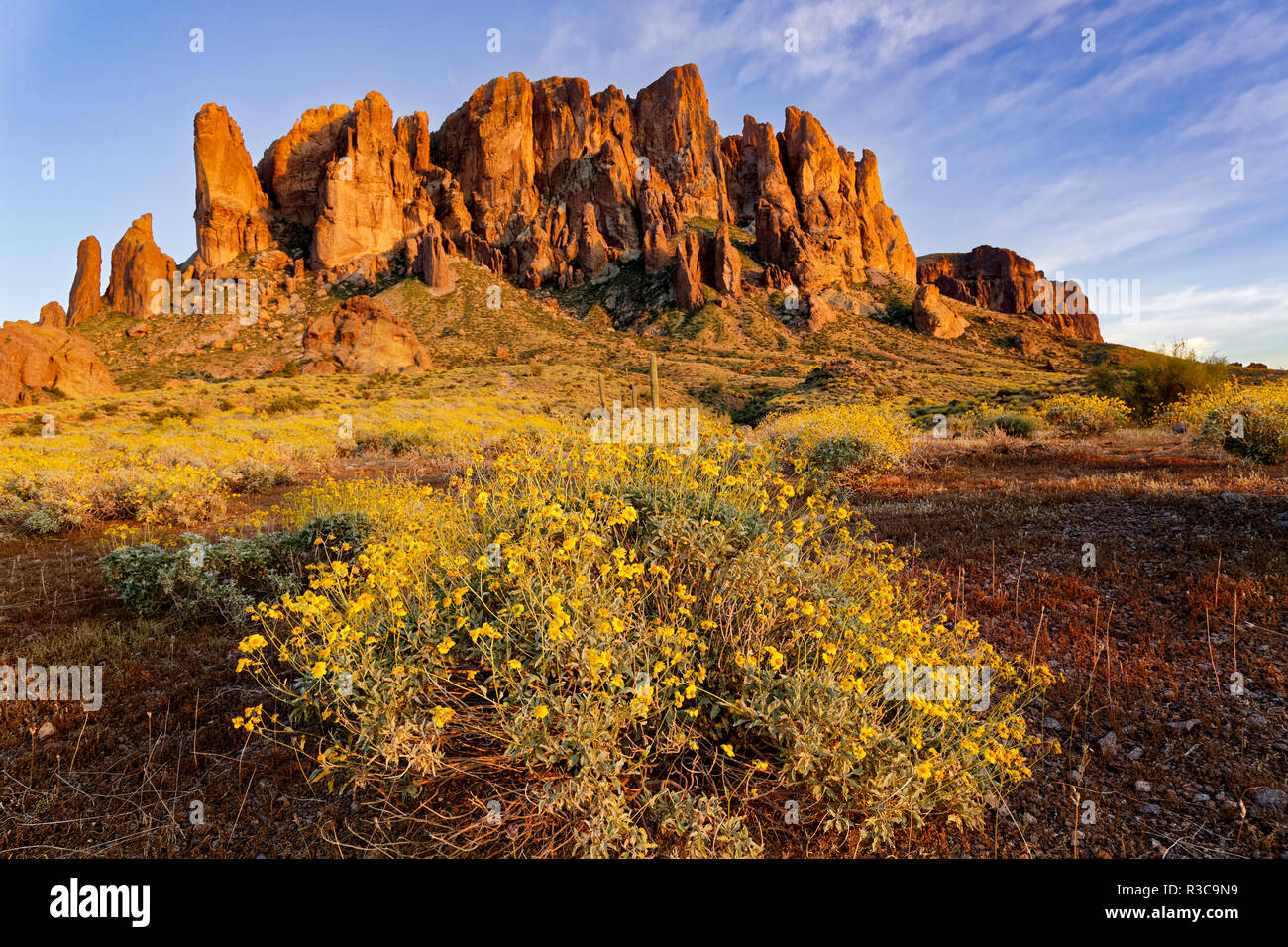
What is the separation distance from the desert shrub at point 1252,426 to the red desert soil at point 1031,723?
12.6 ft

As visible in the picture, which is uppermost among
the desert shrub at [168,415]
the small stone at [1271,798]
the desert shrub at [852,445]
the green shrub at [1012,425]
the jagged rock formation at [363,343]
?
the jagged rock formation at [363,343]

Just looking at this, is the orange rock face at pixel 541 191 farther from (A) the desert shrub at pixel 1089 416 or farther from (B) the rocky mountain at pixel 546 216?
(A) the desert shrub at pixel 1089 416

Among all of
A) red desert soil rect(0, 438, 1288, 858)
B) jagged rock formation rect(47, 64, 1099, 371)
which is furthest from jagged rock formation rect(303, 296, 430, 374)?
red desert soil rect(0, 438, 1288, 858)

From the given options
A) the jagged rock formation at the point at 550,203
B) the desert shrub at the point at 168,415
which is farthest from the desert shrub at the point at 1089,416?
the jagged rock formation at the point at 550,203

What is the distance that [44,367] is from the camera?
32531mm

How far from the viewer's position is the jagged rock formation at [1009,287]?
349ft

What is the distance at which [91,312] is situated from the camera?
255 feet

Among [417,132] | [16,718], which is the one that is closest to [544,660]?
[16,718]

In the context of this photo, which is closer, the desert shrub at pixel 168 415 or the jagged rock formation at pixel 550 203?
the desert shrub at pixel 168 415

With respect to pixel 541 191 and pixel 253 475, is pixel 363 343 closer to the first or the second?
pixel 253 475

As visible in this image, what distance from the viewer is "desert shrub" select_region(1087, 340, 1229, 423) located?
53.2 ft

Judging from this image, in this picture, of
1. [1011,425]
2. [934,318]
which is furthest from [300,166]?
[1011,425]

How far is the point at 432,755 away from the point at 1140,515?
713 centimetres
